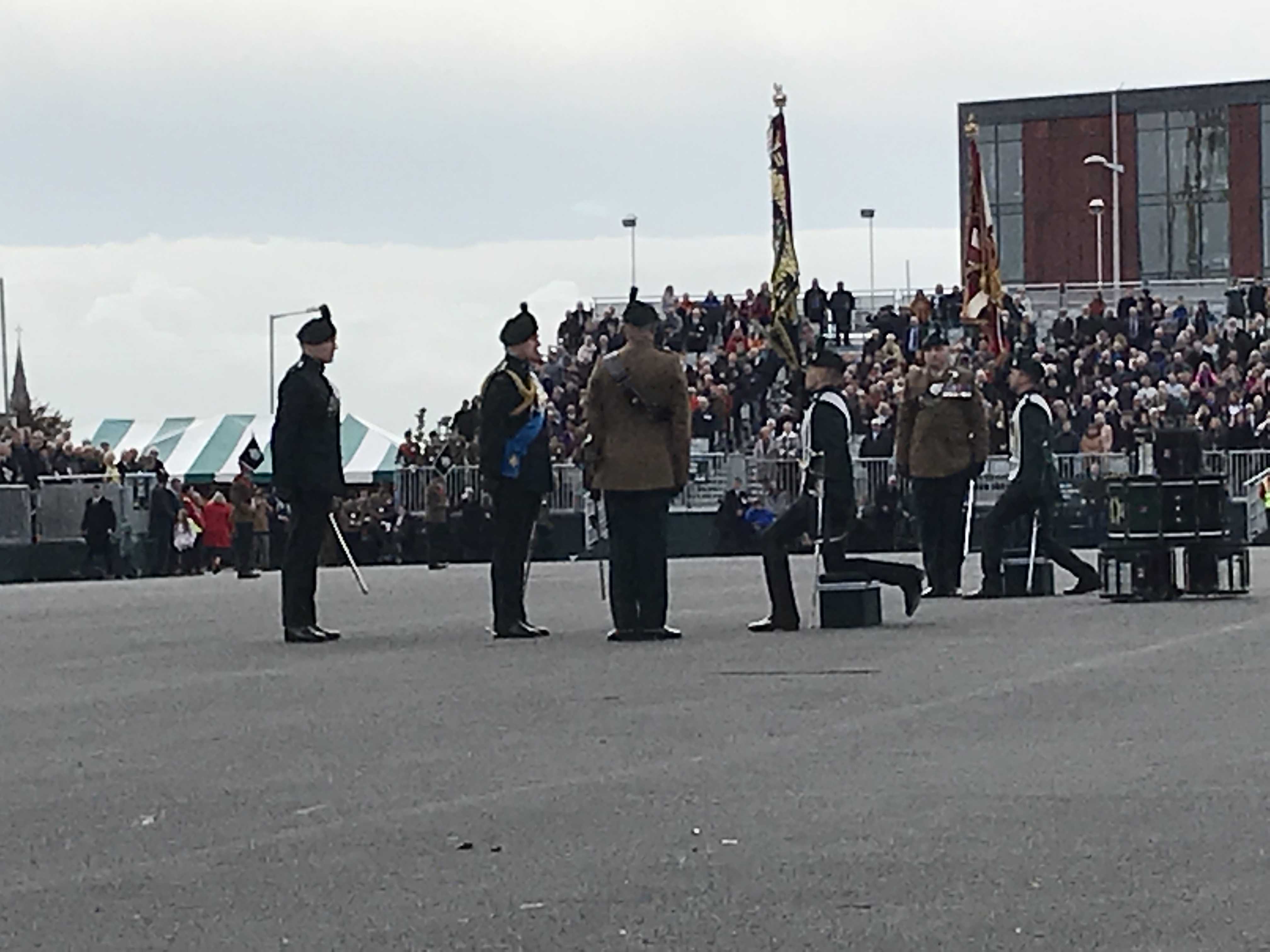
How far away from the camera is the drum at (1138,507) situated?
19297mm

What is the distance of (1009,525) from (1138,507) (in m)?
1.33

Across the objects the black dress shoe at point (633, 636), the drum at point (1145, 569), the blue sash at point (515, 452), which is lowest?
the black dress shoe at point (633, 636)

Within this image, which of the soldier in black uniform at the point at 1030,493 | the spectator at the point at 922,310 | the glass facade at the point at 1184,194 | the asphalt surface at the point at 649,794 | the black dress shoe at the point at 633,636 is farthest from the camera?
the glass facade at the point at 1184,194

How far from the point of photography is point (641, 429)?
53.6 ft

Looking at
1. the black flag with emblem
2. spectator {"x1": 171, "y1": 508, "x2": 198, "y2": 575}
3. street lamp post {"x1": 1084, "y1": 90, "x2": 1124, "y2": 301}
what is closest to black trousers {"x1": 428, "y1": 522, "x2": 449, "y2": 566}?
the black flag with emblem

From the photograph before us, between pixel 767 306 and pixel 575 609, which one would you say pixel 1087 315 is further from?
pixel 575 609

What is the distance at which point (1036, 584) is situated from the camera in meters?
20.8

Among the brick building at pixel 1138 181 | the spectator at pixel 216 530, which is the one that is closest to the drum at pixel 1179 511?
the spectator at pixel 216 530

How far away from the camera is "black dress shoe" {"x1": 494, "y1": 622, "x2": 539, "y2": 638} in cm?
1653

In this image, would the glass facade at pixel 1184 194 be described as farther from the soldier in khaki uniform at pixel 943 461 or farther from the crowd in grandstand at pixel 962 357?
the soldier in khaki uniform at pixel 943 461

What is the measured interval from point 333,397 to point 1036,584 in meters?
6.17

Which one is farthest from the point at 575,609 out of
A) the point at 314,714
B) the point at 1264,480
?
the point at 1264,480

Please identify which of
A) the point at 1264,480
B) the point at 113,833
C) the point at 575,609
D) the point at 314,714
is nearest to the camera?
the point at 113,833

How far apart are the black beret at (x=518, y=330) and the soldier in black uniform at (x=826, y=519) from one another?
1779mm
